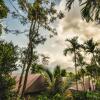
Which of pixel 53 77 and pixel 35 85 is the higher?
pixel 53 77

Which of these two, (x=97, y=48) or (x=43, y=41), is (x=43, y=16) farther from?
(x=97, y=48)

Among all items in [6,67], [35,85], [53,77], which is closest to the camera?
[6,67]

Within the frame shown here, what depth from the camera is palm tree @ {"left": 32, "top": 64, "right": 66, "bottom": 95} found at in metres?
35.5

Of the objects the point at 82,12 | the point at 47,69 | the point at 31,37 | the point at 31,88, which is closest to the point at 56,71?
the point at 47,69

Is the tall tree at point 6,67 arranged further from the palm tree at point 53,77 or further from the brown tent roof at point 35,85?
the brown tent roof at point 35,85

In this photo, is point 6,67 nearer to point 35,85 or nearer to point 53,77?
point 53,77

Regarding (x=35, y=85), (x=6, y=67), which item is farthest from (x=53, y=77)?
(x=6, y=67)

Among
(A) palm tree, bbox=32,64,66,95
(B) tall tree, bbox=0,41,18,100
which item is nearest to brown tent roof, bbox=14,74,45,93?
(A) palm tree, bbox=32,64,66,95

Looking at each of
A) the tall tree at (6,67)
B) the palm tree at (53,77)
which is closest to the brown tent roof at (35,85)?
the palm tree at (53,77)

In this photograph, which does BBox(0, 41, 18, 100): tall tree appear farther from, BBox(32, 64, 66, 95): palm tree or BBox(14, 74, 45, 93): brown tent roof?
BBox(14, 74, 45, 93): brown tent roof

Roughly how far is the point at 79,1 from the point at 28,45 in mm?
20533

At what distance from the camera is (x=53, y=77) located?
36812mm

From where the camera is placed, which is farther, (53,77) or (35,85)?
(35,85)

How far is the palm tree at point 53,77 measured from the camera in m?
35.5
